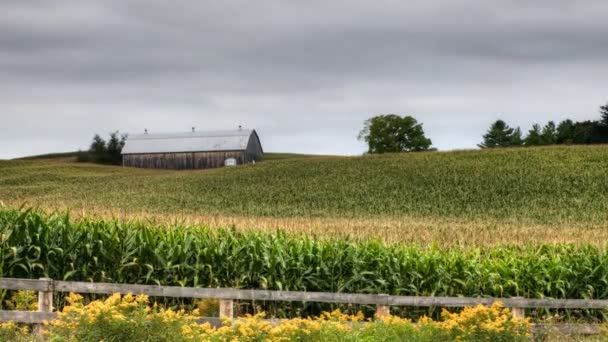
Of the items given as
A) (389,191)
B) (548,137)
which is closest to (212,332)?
(389,191)

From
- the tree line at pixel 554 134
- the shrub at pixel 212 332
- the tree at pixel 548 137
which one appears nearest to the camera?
the shrub at pixel 212 332

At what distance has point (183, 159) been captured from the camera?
98812 millimetres

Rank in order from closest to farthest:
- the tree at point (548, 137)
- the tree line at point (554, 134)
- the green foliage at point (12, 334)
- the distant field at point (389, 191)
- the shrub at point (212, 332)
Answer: the shrub at point (212, 332), the green foliage at point (12, 334), the distant field at point (389, 191), the tree line at point (554, 134), the tree at point (548, 137)

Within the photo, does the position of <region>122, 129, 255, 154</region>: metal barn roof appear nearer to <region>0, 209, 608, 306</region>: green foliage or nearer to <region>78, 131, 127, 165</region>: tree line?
<region>78, 131, 127, 165</region>: tree line

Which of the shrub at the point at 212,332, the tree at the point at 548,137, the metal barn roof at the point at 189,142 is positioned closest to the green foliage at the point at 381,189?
the metal barn roof at the point at 189,142

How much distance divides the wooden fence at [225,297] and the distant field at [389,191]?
1107cm

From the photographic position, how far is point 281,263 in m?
15.8

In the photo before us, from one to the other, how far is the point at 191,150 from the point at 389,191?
51679 millimetres

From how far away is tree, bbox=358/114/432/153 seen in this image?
341 ft

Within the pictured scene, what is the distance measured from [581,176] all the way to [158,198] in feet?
Result: 101

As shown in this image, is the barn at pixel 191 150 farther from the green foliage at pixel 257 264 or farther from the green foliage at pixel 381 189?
the green foliage at pixel 257 264

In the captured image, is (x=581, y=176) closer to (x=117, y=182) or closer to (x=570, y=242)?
(x=570, y=242)

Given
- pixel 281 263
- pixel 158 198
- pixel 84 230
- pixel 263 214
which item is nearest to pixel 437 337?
pixel 281 263

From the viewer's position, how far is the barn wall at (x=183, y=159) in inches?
3840
